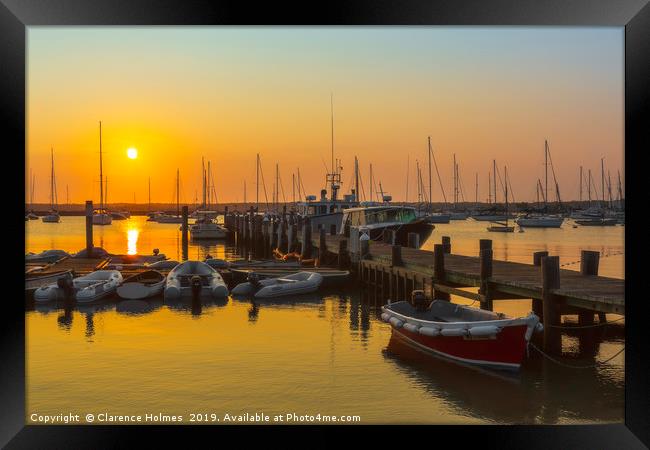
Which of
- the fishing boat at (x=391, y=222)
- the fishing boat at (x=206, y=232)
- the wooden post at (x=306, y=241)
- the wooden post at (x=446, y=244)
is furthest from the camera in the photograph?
the fishing boat at (x=206, y=232)

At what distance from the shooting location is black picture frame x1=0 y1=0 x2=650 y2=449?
6719mm

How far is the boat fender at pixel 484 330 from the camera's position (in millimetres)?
12781

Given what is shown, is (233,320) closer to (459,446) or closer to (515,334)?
(515,334)

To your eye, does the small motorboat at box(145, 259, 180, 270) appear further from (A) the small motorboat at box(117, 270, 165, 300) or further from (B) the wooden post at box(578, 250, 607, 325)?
(B) the wooden post at box(578, 250, 607, 325)

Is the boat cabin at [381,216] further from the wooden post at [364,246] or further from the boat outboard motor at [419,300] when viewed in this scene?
the boat outboard motor at [419,300]

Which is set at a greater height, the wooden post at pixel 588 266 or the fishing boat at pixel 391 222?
the fishing boat at pixel 391 222

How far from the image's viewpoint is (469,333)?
43.4 feet

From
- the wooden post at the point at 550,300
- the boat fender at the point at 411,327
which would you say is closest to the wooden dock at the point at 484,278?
the wooden post at the point at 550,300

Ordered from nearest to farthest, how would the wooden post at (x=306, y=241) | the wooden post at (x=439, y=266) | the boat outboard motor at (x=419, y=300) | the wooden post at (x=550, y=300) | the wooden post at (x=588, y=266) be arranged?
the wooden post at (x=550, y=300) < the boat outboard motor at (x=419, y=300) < the wooden post at (x=588, y=266) < the wooden post at (x=439, y=266) < the wooden post at (x=306, y=241)

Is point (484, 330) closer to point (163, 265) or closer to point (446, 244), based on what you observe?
point (446, 244)

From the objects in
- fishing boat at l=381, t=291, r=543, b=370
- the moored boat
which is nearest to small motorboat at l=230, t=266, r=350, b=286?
fishing boat at l=381, t=291, r=543, b=370

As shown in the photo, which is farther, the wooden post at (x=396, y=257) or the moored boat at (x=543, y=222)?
the moored boat at (x=543, y=222)

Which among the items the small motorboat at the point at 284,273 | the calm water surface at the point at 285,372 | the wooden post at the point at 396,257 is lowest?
the calm water surface at the point at 285,372

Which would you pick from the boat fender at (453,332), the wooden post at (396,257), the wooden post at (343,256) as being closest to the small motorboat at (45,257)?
the wooden post at (343,256)
